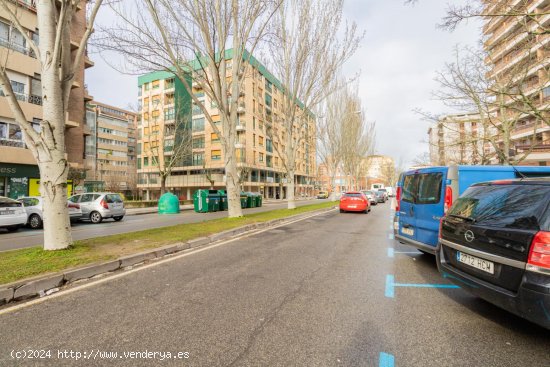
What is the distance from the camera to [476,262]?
9.74 feet

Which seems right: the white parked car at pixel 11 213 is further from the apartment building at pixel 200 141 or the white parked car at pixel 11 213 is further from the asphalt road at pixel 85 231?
the apartment building at pixel 200 141

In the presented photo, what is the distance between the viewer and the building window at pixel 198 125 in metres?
46.2

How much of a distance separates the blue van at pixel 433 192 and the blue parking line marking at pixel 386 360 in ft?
11.6

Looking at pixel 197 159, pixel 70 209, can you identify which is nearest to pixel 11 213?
pixel 70 209

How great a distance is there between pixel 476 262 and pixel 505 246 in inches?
16.3

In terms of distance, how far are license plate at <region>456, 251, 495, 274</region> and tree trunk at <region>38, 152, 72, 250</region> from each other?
6909 millimetres

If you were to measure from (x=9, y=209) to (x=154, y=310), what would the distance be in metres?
11.3

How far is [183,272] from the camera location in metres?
4.77

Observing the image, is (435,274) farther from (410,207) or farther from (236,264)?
(236,264)

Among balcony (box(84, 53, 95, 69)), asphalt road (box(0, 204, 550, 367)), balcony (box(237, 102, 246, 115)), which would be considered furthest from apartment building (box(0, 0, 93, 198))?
balcony (box(237, 102, 246, 115))

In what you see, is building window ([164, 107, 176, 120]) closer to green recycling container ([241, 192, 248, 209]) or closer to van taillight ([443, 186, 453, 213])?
green recycling container ([241, 192, 248, 209])

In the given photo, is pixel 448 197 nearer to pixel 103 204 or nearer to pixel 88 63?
pixel 103 204

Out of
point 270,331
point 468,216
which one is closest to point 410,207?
point 468,216

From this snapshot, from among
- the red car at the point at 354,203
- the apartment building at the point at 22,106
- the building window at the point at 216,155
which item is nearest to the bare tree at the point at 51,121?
the red car at the point at 354,203
